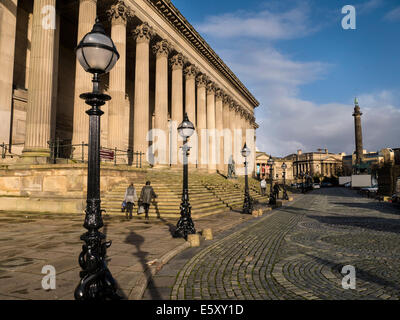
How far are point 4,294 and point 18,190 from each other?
1303 cm

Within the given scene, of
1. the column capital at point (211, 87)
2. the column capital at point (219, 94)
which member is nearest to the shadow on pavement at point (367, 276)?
the column capital at point (211, 87)

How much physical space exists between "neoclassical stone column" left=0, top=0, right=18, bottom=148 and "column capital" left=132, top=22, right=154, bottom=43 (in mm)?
9064

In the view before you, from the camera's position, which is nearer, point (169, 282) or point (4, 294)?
point (4, 294)

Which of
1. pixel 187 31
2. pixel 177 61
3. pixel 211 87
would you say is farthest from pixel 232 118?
pixel 187 31

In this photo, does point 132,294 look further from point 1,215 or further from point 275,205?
point 275,205

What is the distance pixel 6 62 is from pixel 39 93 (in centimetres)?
348

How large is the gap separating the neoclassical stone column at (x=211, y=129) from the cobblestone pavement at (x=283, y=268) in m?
25.7

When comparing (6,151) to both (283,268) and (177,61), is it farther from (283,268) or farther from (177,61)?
(177,61)

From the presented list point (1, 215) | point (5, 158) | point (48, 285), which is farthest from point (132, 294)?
point (5, 158)

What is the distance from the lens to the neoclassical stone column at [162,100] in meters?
24.6

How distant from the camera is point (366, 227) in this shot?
11297mm

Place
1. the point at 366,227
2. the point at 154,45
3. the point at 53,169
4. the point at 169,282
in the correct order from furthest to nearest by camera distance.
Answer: the point at 154,45
the point at 53,169
the point at 366,227
the point at 169,282

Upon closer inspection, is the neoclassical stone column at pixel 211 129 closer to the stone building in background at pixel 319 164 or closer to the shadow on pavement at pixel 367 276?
the shadow on pavement at pixel 367 276

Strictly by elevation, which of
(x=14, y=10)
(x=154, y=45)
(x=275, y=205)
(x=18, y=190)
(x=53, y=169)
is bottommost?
(x=275, y=205)
